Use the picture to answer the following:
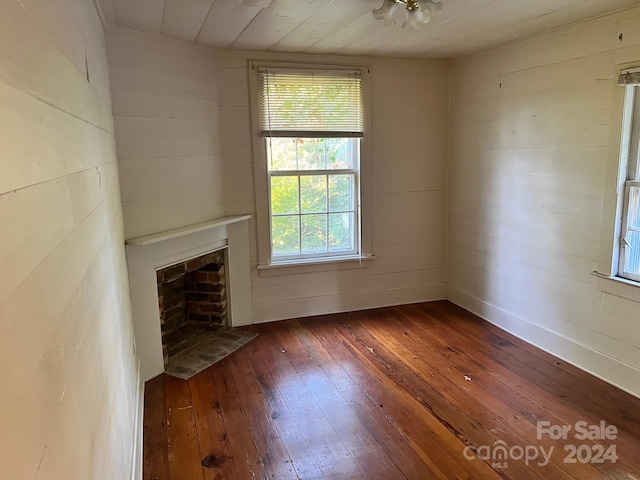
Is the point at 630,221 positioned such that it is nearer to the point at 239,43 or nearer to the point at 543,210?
the point at 543,210

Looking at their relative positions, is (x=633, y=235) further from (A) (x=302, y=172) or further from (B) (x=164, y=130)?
(B) (x=164, y=130)

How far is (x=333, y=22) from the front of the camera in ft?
9.44

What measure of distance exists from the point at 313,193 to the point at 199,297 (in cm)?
135

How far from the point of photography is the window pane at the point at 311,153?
395cm

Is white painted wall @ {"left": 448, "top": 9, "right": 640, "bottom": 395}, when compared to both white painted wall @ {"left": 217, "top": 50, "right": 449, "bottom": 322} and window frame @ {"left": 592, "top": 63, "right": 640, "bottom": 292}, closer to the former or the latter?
window frame @ {"left": 592, "top": 63, "right": 640, "bottom": 292}

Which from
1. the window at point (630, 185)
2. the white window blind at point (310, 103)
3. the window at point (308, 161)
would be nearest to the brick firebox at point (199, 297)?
the window at point (308, 161)

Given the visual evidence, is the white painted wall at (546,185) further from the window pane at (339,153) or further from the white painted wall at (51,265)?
the white painted wall at (51,265)

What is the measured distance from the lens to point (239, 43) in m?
3.41

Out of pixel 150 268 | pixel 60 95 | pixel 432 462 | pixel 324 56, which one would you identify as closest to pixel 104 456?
A: pixel 60 95

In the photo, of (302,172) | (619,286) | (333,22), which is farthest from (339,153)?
(619,286)

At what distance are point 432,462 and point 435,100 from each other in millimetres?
3180

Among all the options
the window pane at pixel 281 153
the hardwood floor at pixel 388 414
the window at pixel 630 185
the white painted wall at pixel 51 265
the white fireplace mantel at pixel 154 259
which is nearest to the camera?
the white painted wall at pixel 51 265

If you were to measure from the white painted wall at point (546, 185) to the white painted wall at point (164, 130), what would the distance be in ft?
7.36

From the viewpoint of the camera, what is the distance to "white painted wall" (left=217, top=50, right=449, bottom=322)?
3.87 meters
